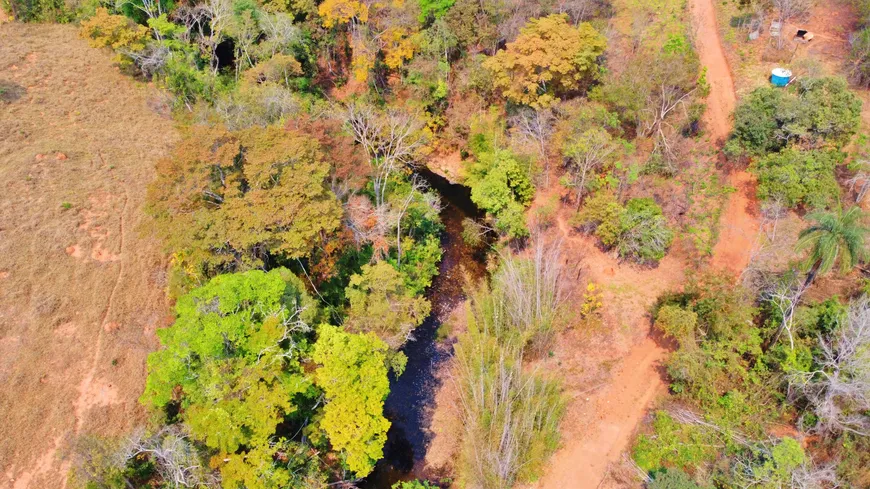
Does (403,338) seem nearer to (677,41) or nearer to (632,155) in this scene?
(632,155)

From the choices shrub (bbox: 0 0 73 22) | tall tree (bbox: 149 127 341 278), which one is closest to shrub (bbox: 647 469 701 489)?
tall tree (bbox: 149 127 341 278)

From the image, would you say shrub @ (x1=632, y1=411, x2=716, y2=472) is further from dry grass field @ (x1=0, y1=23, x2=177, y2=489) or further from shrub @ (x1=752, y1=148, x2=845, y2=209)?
dry grass field @ (x1=0, y1=23, x2=177, y2=489)

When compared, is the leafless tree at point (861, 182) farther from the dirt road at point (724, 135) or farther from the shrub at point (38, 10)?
the shrub at point (38, 10)

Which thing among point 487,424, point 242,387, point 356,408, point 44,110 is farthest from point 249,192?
point 44,110

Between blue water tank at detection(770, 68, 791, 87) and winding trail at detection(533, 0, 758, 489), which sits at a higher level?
blue water tank at detection(770, 68, 791, 87)

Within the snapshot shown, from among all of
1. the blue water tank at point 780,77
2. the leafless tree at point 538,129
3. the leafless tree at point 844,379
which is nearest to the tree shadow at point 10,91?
the leafless tree at point 538,129

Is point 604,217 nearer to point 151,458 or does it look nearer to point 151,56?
point 151,458
